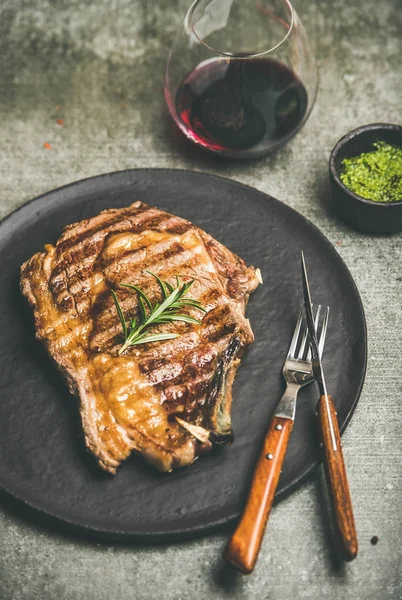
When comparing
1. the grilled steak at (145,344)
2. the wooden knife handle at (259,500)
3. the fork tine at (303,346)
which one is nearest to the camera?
the wooden knife handle at (259,500)

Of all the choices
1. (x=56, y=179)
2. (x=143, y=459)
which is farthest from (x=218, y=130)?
(x=143, y=459)

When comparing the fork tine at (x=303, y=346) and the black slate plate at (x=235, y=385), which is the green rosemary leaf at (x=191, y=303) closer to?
the black slate plate at (x=235, y=385)

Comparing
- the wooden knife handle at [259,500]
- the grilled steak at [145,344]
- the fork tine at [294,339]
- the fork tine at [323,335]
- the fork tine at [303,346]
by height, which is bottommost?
the fork tine at [323,335]

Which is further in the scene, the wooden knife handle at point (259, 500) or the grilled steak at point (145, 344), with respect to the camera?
the grilled steak at point (145, 344)

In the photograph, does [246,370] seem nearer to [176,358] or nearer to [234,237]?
[176,358]

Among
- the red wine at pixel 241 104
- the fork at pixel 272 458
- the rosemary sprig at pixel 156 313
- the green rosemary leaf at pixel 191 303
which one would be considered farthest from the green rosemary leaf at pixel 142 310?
the red wine at pixel 241 104

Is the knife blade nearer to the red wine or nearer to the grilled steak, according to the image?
the grilled steak

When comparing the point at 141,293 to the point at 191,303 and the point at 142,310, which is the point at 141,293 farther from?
the point at 191,303

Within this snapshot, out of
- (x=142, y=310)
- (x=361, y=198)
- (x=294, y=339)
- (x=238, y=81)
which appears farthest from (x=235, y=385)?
(x=238, y=81)
